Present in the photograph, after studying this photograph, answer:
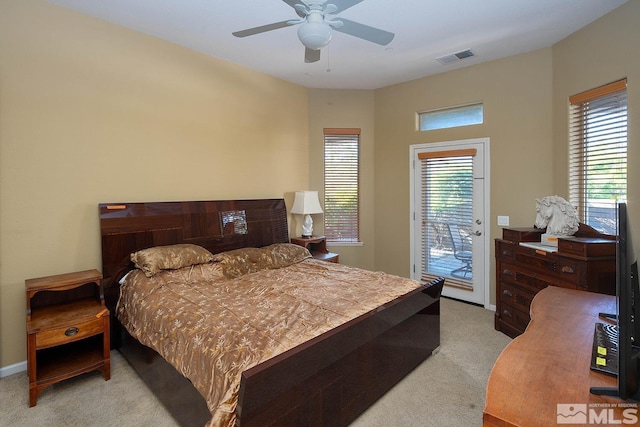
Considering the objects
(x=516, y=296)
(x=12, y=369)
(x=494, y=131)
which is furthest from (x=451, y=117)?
(x=12, y=369)

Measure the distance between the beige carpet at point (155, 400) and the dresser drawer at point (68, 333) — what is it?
417mm

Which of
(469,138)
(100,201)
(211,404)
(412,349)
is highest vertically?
(469,138)

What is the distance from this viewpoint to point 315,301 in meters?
2.45

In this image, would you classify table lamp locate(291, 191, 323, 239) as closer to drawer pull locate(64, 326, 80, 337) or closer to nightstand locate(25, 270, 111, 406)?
nightstand locate(25, 270, 111, 406)

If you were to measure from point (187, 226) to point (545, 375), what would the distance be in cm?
327

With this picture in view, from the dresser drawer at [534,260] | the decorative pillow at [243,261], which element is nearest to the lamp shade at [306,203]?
the decorative pillow at [243,261]

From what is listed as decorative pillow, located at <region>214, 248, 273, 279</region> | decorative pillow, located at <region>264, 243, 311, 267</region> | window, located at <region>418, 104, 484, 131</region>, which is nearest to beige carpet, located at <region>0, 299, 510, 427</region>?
decorative pillow, located at <region>214, 248, 273, 279</region>

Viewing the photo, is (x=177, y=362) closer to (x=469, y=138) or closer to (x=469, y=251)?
(x=469, y=251)

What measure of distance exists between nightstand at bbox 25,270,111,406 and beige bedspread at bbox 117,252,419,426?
0.80 ft

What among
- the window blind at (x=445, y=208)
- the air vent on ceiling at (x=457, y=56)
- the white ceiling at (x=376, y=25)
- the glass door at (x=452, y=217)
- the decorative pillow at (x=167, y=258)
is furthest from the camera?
the window blind at (x=445, y=208)

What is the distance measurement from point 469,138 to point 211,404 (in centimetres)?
407

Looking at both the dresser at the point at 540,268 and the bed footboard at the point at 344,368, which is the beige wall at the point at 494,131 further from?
the bed footboard at the point at 344,368

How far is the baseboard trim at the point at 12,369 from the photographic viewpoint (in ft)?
8.74

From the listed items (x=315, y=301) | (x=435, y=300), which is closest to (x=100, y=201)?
(x=315, y=301)
